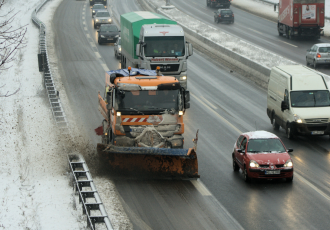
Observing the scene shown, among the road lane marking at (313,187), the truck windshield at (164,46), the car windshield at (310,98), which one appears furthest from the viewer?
the truck windshield at (164,46)

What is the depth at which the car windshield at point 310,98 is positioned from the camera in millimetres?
19891

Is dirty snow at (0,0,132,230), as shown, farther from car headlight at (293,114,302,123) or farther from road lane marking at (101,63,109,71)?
car headlight at (293,114,302,123)

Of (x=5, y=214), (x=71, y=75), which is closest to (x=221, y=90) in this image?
(x=71, y=75)

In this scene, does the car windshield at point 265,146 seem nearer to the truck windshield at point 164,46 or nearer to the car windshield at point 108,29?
the truck windshield at point 164,46

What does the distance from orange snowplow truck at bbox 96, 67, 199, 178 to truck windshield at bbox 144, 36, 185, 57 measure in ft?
32.7

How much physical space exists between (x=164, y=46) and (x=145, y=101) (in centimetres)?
1076

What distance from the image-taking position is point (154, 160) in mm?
14359

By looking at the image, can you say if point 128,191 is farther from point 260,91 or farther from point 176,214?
point 260,91

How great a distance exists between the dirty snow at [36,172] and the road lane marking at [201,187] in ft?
7.41

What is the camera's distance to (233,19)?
57938 mm

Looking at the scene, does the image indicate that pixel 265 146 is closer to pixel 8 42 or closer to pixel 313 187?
pixel 313 187

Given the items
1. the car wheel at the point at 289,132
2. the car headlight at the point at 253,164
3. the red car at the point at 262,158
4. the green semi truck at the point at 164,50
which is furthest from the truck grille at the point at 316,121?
the green semi truck at the point at 164,50

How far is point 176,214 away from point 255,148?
395cm

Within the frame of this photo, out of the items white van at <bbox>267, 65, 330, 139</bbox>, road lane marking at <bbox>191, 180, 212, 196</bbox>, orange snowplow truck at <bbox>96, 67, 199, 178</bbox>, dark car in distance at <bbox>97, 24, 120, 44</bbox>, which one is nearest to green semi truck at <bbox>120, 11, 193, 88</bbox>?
white van at <bbox>267, 65, 330, 139</bbox>
